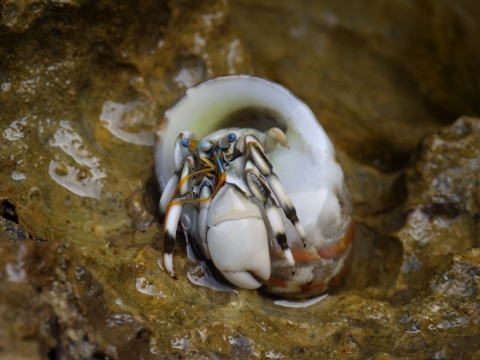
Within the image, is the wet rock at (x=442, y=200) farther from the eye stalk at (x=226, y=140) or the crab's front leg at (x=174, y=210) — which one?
the crab's front leg at (x=174, y=210)

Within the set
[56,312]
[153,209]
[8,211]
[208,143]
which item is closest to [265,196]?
[208,143]

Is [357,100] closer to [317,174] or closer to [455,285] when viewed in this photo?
[317,174]

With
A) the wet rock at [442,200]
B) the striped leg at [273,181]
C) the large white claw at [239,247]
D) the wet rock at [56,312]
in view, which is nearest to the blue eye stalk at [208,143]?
the striped leg at [273,181]

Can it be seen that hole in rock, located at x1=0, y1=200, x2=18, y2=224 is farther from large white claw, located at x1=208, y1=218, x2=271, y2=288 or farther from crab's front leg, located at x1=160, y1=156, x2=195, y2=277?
large white claw, located at x1=208, y1=218, x2=271, y2=288

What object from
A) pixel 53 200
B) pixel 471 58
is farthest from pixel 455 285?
pixel 471 58

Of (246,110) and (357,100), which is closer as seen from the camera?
(246,110)

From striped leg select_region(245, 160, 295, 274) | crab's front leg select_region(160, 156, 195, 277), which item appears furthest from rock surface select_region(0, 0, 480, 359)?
striped leg select_region(245, 160, 295, 274)
